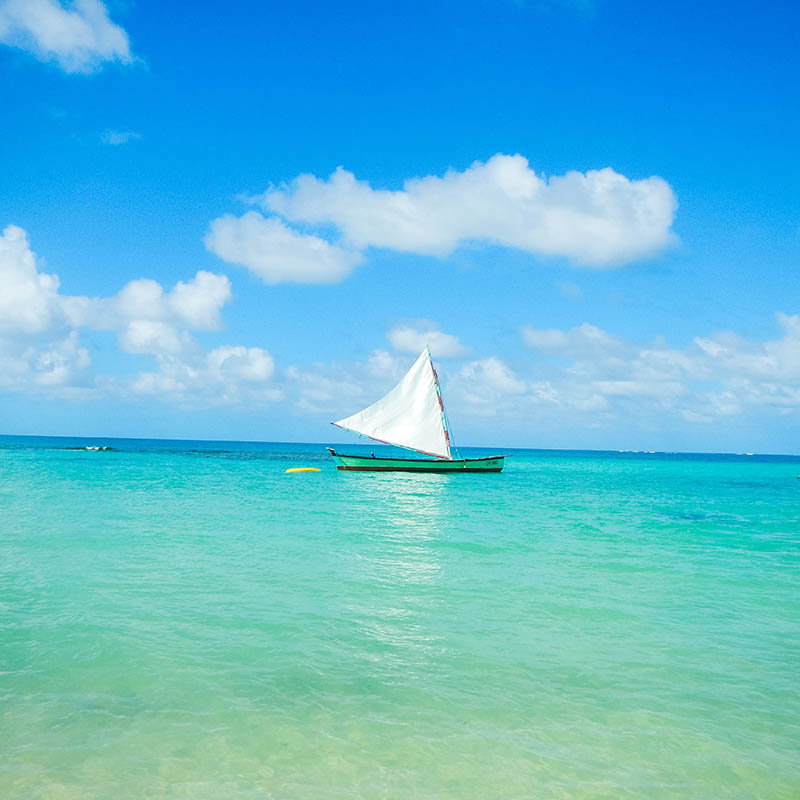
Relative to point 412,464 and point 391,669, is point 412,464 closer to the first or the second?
point 412,464

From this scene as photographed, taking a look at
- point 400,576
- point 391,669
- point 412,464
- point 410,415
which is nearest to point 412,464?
point 412,464

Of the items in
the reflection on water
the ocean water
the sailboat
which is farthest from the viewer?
the sailboat

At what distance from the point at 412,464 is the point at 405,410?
762 cm

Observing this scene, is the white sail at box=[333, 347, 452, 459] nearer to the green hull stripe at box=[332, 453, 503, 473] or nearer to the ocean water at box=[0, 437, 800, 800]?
the green hull stripe at box=[332, 453, 503, 473]

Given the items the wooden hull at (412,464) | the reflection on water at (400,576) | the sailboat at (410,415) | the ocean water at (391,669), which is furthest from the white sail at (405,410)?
the ocean water at (391,669)

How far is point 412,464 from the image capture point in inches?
2429

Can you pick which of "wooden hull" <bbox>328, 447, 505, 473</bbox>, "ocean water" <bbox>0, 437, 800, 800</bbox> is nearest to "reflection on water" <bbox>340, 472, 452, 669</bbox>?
"ocean water" <bbox>0, 437, 800, 800</bbox>

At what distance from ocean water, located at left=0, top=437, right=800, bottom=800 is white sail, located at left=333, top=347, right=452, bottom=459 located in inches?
1389

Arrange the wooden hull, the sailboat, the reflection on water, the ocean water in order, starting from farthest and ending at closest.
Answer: the wooden hull, the sailboat, the reflection on water, the ocean water

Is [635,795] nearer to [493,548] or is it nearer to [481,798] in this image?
[481,798]

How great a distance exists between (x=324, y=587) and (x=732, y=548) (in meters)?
14.9

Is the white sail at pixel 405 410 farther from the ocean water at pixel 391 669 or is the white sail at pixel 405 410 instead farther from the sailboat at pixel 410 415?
the ocean water at pixel 391 669

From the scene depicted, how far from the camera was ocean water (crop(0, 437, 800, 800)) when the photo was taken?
6270mm

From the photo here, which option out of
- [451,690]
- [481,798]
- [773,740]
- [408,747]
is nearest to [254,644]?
[451,690]
